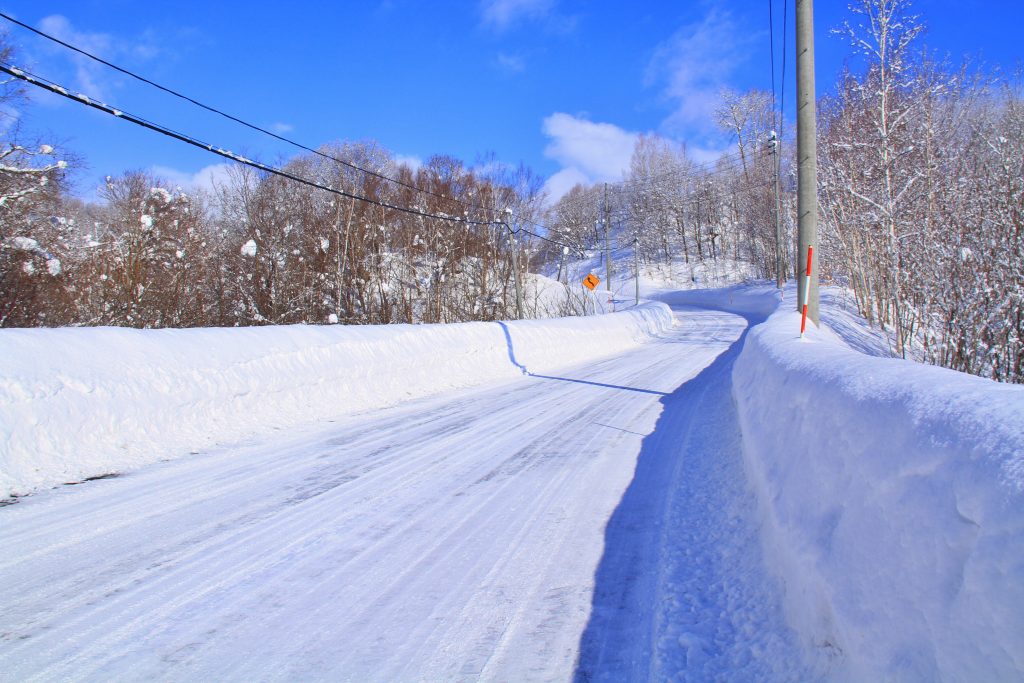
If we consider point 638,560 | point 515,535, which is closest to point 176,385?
point 515,535

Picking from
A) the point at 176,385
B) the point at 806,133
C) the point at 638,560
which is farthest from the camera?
the point at 806,133

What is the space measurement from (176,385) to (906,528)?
7.11 metres

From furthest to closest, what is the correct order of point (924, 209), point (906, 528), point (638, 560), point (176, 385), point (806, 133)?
point (924, 209), point (806, 133), point (176, 385), point (638, 560), point (906, 528)

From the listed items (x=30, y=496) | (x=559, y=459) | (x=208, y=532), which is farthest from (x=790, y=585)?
(x=30, y=496)

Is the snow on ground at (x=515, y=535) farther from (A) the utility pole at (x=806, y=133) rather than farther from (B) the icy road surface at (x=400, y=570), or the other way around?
(A) the utility pole at (x=806, y=133)

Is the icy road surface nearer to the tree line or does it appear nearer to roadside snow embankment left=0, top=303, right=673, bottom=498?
roadside snow embankment left=0, top=303, right=673, bottom=498

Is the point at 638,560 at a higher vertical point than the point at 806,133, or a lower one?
lower

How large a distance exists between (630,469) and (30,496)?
17.2ft

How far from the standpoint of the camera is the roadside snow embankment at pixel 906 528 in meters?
1.40

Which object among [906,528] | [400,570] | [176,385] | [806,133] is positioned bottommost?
[400,570]

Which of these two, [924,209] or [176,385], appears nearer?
[176,385]

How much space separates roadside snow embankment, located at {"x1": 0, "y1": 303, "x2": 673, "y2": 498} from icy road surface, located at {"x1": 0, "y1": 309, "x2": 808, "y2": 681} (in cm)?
55

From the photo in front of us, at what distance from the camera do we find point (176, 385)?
653 centimetres

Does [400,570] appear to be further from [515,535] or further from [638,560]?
[638,560]
